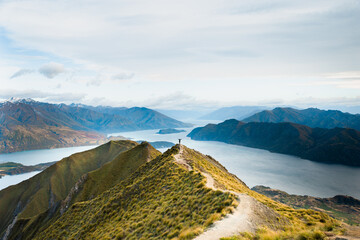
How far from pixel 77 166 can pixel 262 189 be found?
15810cm

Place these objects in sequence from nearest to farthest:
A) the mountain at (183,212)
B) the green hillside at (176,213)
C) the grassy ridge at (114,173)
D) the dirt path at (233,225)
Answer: the dirt path at (233,225)
the mountain at (183,212)
the green hillside at (176,213)
the grassy ridge at (114,173)

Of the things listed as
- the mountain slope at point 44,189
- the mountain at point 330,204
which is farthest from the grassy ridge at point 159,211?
the mountain at point 330,204


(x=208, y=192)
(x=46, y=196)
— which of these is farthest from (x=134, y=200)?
(x=46, y=196)

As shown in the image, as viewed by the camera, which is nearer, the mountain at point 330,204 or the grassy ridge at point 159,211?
the grassy ridge at point 159,211

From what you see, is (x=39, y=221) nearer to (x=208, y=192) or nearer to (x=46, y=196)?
(x=46, y=196)

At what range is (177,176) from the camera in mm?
31516

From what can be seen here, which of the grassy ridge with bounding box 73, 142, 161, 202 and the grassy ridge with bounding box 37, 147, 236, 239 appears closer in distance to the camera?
the grassy ridge with bounding box 37, 147, 236, 239

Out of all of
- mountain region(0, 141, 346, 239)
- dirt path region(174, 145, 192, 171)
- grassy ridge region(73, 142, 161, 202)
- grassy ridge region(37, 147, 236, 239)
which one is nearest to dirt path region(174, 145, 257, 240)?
mountain region(0, 141, 346, 239)

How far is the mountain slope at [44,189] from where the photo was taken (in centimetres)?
11704

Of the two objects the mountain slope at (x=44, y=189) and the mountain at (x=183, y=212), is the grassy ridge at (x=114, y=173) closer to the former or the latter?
the mountain at (x=183, y=212)

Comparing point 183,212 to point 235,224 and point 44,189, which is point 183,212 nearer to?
point 235,224

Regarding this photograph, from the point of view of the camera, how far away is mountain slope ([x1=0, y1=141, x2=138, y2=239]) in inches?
4608

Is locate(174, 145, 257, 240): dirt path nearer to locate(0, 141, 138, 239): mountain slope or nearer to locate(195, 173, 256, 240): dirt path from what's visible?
locate(195, 173, 256, 240): dirt path

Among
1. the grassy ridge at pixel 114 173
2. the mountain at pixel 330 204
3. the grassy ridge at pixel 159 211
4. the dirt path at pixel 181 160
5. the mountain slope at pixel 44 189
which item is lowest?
the mountain at pixel 330 204
